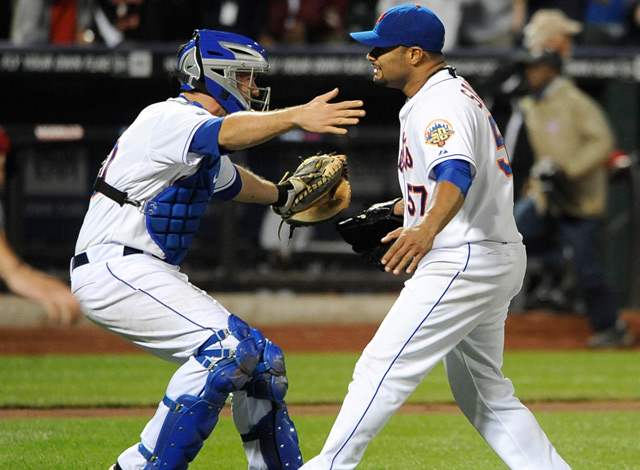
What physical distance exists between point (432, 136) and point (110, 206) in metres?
1.33

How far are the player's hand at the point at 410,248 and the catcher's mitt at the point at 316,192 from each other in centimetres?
113

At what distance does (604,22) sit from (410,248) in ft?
27.2

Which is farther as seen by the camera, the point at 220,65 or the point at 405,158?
the point at 220,65

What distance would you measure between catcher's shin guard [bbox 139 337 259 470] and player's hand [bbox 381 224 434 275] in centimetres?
71

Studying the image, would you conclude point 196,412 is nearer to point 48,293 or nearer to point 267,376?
point 267,376

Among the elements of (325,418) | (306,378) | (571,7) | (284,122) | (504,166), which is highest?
(284,122)

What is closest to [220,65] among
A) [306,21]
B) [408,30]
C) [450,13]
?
[408,30]

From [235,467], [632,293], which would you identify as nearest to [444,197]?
[235,467]

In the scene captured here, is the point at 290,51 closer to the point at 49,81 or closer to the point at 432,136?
the point at 49,81

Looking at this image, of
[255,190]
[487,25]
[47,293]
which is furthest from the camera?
[487,25]

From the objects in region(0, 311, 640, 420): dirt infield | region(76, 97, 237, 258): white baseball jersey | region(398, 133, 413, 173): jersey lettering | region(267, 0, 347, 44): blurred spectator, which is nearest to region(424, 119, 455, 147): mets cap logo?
region(398, 133, 413, 173): jersey lettering

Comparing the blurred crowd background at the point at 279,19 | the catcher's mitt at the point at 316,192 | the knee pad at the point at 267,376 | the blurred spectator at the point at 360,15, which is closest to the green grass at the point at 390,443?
the knee pad at the point at 267,376

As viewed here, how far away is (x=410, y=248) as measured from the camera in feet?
11.5

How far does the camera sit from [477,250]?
149 inches
